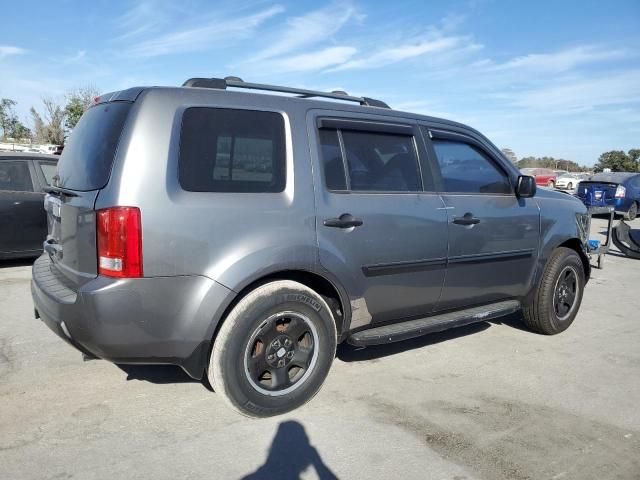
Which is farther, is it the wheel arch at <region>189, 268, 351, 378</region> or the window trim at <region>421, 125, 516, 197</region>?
the window trim at <region>421, 125, 516, 197</region>

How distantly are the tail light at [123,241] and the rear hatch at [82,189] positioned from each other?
0.13 metres

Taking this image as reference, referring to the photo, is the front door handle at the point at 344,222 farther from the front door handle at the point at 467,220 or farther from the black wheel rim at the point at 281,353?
the front door handle at the point at 467,220

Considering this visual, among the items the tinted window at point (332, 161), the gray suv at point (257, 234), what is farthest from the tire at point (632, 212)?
the tinted window at point (332, 161)

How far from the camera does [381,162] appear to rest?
3.67 m

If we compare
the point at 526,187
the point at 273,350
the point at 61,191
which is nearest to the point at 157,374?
the point at 273,350

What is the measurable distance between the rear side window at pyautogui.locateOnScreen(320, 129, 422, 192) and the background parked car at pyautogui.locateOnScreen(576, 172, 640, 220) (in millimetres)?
13103

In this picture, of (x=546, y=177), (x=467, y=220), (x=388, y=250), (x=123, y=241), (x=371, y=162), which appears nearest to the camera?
(x=123, y=241)

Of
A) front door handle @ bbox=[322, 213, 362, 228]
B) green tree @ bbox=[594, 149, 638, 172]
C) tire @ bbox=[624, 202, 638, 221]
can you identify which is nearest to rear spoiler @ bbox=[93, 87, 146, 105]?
front door handle @ bbox=[322, 213, 362, 228]

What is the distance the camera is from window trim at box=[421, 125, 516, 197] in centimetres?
396

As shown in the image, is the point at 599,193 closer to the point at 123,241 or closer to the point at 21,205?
the point at 21,205

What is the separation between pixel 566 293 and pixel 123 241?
4094mm

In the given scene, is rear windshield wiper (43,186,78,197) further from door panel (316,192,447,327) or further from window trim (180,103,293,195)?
door panel (316,192,447,327)

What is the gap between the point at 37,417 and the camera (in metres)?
3.03

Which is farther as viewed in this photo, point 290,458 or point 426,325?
point 426,325
